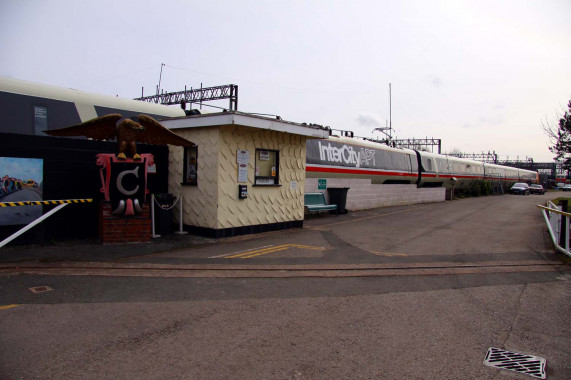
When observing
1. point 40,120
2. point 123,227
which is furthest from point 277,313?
point 40,120

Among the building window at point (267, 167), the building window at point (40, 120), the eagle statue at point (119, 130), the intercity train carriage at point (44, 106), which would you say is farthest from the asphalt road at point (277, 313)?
the intercity train carriage at point (44, 106)

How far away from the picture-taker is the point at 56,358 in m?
3.98

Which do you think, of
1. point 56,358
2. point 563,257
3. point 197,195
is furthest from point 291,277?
point 563,257

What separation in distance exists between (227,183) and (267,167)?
1.96m

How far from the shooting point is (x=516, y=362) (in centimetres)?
424

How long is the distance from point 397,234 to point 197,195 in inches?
248

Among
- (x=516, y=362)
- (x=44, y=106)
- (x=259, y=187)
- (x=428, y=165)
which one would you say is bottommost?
(x=516, y=362)

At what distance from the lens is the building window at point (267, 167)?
1238 cm

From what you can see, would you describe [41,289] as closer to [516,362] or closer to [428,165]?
[516,362]

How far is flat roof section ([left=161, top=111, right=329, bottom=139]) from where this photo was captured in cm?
1068

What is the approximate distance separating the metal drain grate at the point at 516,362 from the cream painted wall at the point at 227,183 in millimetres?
7711

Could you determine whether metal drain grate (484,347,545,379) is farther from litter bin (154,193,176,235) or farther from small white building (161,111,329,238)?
litter bin (154,193,176,235)

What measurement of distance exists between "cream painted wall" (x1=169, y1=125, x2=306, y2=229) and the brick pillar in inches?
66.8

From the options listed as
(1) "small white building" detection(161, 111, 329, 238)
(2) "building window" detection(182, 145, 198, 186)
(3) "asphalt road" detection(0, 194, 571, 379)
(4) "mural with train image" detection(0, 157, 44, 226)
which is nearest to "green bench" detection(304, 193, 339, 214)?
(1) "small white building" detection(161, 111, 329, 238)
